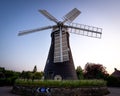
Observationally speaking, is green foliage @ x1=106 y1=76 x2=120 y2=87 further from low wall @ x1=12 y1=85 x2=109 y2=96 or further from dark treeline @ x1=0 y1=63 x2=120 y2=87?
low wall @ x1=12 y1=85 x2=109 y2=96

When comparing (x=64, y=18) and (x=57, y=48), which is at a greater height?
(x=64, y=18)

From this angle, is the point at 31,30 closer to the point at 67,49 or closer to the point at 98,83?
the point at 67,49

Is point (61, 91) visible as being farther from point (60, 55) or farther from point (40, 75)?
point (40, 75)

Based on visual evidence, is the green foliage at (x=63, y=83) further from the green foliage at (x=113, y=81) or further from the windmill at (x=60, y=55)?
the green foliage at (x=113, y=81)

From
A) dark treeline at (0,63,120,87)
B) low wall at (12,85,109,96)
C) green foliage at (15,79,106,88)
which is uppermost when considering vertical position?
dark treeline at (0,63,120,87)

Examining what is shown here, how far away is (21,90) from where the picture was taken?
61.7ft

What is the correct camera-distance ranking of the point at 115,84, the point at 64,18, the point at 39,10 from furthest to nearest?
the point at 115,84
the point at 39,10
the point at 64,18

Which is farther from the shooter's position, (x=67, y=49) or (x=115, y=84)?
(x=115, y=84)

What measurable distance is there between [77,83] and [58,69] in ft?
14.7

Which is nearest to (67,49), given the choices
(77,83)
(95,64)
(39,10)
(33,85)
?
(77,83)

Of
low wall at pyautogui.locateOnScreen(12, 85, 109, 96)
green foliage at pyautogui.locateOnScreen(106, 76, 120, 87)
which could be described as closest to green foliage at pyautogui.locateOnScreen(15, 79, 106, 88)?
low wall at pyautogui.locateOnScreen(12, 85, 109, 96)

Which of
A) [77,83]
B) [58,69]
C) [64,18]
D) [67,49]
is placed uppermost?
[64,18]

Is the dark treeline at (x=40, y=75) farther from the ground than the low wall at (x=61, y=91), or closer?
farther from the ground

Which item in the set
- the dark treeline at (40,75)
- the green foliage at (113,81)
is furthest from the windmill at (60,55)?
the green foliage at (113,81)
